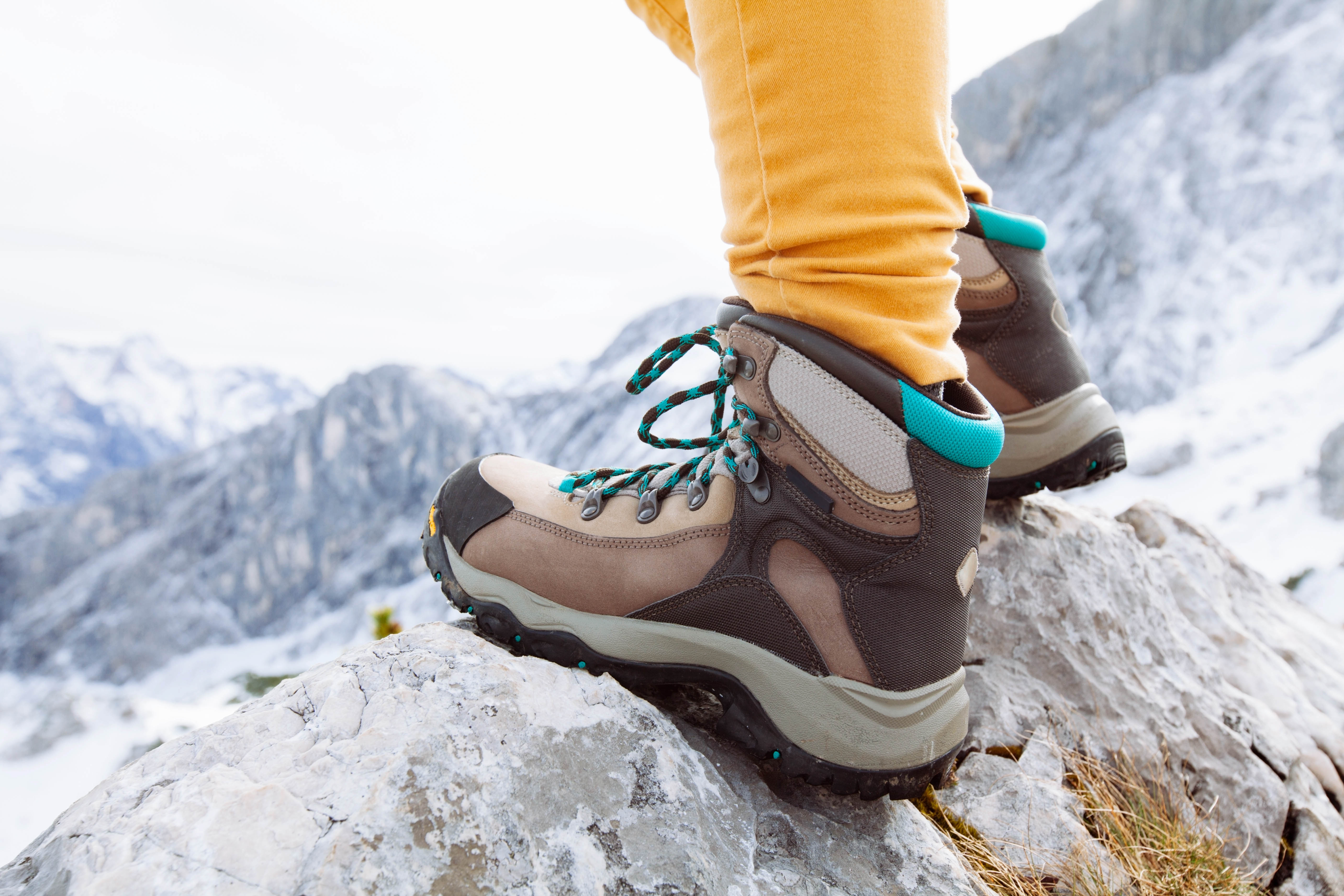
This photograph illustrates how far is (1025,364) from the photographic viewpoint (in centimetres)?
205

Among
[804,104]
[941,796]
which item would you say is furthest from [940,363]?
[941,796]

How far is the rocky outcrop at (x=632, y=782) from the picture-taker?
99cm

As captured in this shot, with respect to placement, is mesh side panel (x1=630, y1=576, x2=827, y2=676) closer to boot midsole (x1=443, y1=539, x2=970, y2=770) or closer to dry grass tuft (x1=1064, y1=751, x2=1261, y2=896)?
boot midsole (x1=443, y1=539, x2=970, y2=770)

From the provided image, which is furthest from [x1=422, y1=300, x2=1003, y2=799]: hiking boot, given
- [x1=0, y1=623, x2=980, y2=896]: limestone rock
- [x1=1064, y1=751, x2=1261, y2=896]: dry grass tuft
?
[x1=1064, y1=751, x2=1261, y2=896]: dry grass tuft

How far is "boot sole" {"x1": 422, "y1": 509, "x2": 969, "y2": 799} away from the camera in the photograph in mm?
1313

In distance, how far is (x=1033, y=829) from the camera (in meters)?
1.58

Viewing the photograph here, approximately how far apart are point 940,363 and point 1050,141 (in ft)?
144

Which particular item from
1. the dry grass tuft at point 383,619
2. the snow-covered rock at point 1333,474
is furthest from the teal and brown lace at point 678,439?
the snow-covered rock at point 1333,474

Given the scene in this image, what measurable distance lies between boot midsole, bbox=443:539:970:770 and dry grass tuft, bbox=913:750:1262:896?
31 centimetres

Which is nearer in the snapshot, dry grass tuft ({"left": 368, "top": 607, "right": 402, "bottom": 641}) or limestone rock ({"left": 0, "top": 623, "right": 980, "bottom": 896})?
limestone rock ({"left": 0, "top": 623, "right": 980, "bottom": 896})

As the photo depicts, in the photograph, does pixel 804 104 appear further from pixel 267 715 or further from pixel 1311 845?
pixel 1311 845

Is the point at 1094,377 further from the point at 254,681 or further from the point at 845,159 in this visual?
the point at 254,681

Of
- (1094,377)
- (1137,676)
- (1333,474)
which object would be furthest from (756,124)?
(1094,377)

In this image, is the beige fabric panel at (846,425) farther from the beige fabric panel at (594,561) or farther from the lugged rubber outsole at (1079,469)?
the lugged rubber outsole at (1079,469)
